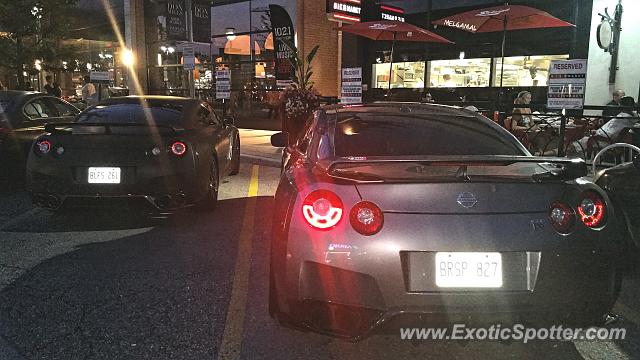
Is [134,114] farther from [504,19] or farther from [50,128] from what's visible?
[504,19]

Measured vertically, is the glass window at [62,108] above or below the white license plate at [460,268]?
above

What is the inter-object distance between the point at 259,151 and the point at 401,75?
21.2 ft

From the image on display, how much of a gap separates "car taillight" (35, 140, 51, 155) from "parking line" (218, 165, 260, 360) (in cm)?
221

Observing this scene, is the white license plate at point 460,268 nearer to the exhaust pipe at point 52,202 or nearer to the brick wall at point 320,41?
the exhaust pipe at point 52,202

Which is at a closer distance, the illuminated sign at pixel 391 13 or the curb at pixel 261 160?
the curb at pixel 261 160

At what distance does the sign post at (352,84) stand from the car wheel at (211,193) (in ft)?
16.2

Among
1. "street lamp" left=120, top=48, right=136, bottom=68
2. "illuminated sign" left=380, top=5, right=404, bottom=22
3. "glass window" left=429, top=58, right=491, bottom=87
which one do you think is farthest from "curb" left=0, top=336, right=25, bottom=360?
"street lamp" left=120, top=48, right=136, bottom=68

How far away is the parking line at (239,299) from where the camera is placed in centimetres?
312

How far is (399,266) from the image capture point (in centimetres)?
256

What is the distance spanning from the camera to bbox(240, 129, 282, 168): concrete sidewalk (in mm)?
11164

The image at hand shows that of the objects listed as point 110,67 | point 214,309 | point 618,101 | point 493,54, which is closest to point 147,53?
point 110,67

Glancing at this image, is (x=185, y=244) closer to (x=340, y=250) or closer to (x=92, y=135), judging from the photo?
(x=92, y=135)

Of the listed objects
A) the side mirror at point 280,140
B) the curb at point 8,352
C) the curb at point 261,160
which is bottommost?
the curb at point 8,352

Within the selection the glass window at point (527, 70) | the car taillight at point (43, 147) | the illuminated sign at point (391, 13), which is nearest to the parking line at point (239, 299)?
the car taillight at point (43, 147)
